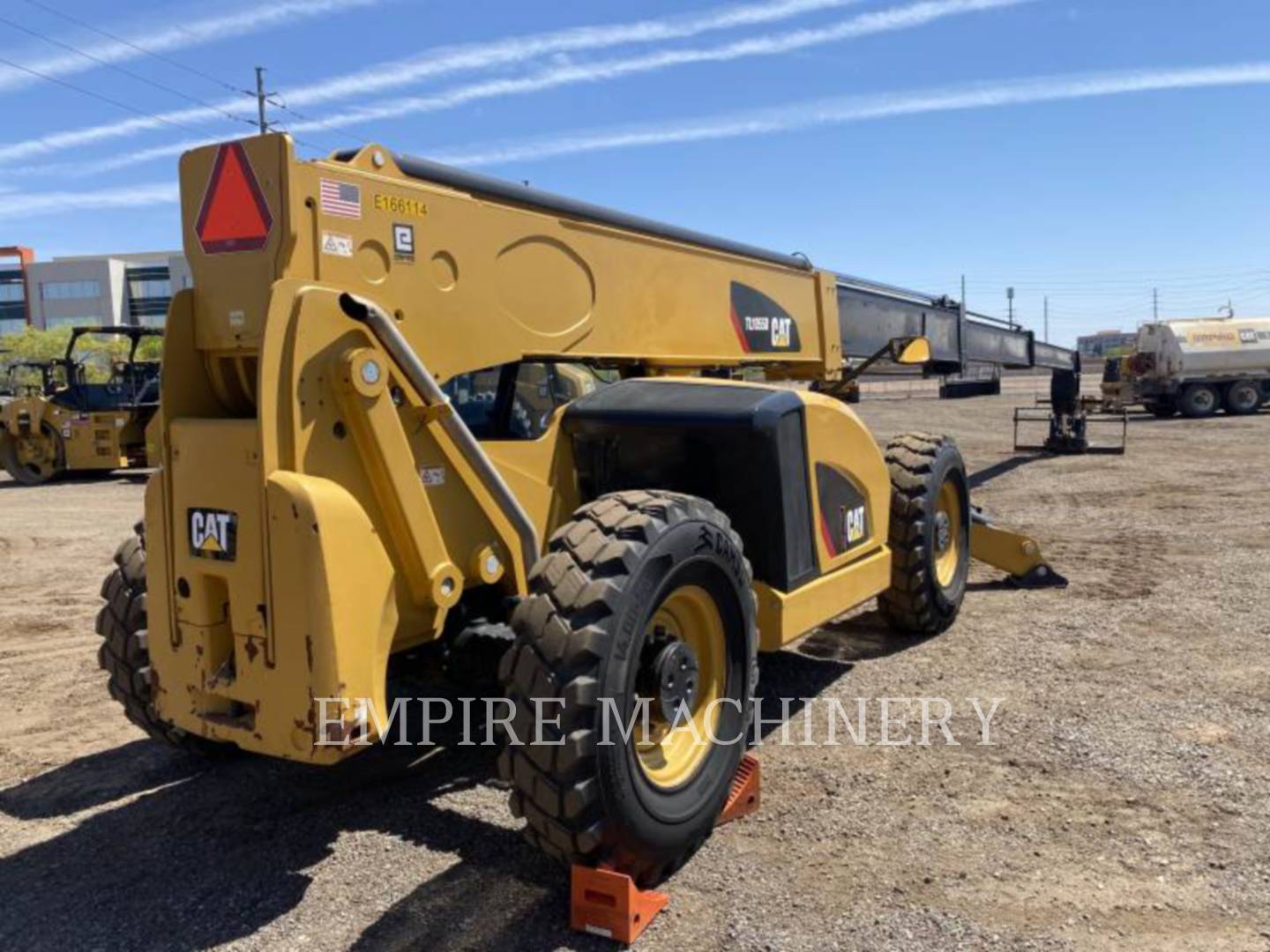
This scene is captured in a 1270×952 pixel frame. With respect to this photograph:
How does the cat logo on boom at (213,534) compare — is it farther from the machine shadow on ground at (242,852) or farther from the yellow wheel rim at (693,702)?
the yellow wheel rim at (693,702)

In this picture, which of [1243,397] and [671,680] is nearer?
[671,680]

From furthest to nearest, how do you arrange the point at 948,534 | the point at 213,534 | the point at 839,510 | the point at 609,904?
1. the point at 948,534
2. the point at 839,510
3. the point at 213,534
4. the point at 609,904

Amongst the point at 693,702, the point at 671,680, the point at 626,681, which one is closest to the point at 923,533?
the point at 693,702

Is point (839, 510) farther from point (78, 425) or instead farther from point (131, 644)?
point (78, 425)

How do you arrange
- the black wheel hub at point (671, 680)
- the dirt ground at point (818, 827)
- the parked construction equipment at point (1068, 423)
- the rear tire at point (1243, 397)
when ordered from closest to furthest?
the dirt ground at point (818, 827) < the black wheel hub at point (671, 680) < the parked construction equipment at point (1068, 423) < the rear tire at point (1243, 397)

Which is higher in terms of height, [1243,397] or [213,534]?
[1243,397]

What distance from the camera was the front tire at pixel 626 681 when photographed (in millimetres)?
3254

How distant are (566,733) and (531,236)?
7.15ft

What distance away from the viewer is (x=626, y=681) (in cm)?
342

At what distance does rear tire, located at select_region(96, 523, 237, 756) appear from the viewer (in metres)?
4.51

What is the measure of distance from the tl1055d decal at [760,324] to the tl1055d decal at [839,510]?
3.87 feet

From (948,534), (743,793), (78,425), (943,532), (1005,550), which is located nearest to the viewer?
(743,793)

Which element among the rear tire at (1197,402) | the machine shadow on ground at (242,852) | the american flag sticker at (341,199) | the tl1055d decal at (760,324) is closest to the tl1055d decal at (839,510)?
the machine shadow on ground at (242,852)

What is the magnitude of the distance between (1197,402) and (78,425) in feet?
97.6
